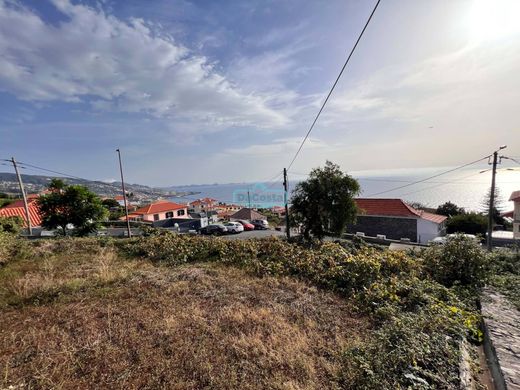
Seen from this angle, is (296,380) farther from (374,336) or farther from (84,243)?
(84,243)

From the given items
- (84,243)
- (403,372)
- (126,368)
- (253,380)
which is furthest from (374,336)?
(84,243)

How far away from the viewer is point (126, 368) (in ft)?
10.1

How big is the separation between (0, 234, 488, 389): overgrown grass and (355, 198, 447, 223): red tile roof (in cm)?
1781

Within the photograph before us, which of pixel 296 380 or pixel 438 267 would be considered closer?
pixel 296 380

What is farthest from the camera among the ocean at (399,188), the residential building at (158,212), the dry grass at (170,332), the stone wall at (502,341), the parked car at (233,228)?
the residential building at (158,212)

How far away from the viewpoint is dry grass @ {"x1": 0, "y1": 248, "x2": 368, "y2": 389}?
2.95 metres

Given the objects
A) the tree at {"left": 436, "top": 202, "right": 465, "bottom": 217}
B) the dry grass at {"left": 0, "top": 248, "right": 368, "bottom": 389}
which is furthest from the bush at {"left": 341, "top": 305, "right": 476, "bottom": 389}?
the tree at {"left": 436, "top": 202, "right": 465, "bottom": 217}

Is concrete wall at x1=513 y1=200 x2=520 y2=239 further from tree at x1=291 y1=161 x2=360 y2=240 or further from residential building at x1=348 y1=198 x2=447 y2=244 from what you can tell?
tree at x1=291 y1=161 x2=360 y2=240

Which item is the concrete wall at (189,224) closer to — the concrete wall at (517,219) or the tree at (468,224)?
the tree at (468,224)

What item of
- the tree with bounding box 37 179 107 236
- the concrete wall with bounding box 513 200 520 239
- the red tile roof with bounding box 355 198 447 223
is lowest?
the concrete wall with bounding box 513 200 520 239

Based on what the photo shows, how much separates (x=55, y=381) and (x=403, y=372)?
414 cm

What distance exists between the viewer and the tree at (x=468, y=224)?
29000 mm

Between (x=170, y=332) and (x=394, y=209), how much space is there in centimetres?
2516

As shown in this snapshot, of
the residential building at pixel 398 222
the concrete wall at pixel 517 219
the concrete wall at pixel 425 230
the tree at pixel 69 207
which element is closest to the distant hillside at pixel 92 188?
the tree at pixel 69 207
